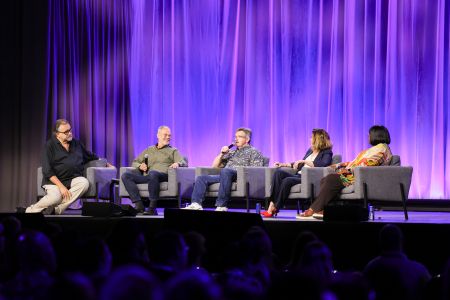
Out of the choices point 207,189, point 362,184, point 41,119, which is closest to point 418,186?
point 362,184

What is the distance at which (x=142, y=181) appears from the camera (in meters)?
7.90

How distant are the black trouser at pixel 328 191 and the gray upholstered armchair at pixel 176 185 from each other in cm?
158

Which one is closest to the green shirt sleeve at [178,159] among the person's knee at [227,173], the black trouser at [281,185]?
the person's knee at [227,173]

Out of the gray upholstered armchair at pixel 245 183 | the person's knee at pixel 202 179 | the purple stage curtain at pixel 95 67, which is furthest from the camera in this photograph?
the purple stage curtain at pixel 95 67

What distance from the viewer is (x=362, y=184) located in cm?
687

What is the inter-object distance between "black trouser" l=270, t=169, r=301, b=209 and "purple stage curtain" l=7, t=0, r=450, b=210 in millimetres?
1750

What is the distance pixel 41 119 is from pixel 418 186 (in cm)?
472

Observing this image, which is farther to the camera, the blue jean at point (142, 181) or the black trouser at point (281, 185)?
the blue jean at point (142, 181)

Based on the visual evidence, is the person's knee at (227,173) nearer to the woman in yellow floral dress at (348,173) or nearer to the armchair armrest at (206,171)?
the armchair armrest at (206,171)

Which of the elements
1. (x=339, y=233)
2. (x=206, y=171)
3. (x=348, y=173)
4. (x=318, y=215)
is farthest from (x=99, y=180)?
(x=339, y=233)

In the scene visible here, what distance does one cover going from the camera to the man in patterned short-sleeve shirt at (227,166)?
24.8 ft

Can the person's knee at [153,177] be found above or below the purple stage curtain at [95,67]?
below

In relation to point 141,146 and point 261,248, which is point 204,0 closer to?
point 141,146

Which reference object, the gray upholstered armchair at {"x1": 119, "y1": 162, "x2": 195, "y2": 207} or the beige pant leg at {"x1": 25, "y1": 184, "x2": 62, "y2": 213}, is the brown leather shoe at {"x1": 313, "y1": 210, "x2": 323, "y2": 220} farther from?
the beige pant leg at {"x1": 25, "y1": 184, "x2": 62, "y2": 213}
